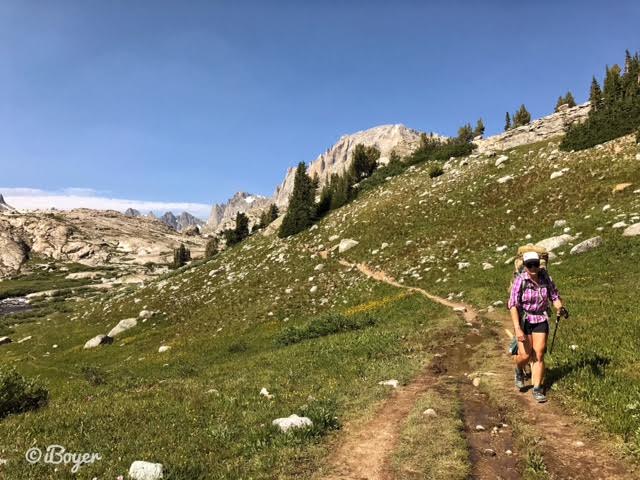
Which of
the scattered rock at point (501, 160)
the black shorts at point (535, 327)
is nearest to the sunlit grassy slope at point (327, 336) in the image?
the scattered rock at point (501, 160)

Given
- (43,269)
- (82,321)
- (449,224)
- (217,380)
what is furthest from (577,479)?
(43,269)

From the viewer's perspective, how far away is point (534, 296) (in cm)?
1027

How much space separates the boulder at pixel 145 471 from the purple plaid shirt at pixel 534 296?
28.2 ft

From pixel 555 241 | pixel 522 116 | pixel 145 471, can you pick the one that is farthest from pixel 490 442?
pixel 522 116

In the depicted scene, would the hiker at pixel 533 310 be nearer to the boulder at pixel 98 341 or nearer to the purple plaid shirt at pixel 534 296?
the purple plaid shirt at pixel 534 296

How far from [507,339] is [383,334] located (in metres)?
5.28

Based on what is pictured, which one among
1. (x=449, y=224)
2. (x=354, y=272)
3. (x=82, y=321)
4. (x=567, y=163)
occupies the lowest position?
(x=82, y=321)

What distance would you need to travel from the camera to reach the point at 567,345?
12.7 m

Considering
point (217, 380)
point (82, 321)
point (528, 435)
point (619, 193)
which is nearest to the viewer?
point (528, 435)

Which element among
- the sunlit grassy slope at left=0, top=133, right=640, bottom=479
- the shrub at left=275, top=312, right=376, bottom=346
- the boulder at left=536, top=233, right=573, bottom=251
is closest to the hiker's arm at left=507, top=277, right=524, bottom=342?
the sunlit grassy slope at left=0, top=133, right=640, bottom=479

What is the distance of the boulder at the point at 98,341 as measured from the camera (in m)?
39.2

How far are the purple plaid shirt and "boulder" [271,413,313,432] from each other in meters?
5.76

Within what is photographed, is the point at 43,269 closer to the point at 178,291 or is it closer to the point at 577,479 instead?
the point at 178,291

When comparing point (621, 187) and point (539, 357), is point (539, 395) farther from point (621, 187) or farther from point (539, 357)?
point (621, 187)
